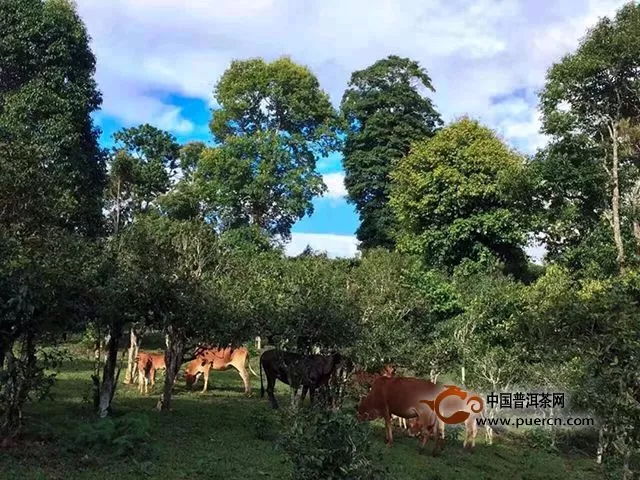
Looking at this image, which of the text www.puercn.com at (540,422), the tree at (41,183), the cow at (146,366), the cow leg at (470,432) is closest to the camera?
the tree at (41,183)

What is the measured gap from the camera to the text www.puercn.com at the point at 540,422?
16.9m

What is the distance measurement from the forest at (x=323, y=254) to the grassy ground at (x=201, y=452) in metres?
0.22

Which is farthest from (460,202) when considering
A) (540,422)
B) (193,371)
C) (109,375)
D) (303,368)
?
(109,375)

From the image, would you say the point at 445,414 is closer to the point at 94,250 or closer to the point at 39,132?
the point at 94,250

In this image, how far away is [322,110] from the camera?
116ft

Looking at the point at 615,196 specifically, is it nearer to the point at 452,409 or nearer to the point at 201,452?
the point at 452,409

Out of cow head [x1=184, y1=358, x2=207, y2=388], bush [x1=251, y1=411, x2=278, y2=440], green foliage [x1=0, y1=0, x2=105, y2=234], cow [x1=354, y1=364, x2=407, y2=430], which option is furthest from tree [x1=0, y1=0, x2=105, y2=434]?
cow [x1=354, y1=364, x2=407, y2=430]

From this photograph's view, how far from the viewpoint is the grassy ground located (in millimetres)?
9227

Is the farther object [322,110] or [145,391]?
[322,110]

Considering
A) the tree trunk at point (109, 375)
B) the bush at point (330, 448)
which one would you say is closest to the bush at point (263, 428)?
the tree trunk at point (109, 375)

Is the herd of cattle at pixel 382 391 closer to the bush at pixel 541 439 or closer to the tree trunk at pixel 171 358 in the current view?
the tree trunk at pixel 171 358

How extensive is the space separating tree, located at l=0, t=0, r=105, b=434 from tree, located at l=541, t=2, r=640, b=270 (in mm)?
16785

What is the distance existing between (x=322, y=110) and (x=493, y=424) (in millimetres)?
22122

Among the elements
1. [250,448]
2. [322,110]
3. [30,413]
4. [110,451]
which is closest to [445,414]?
[250,448]
